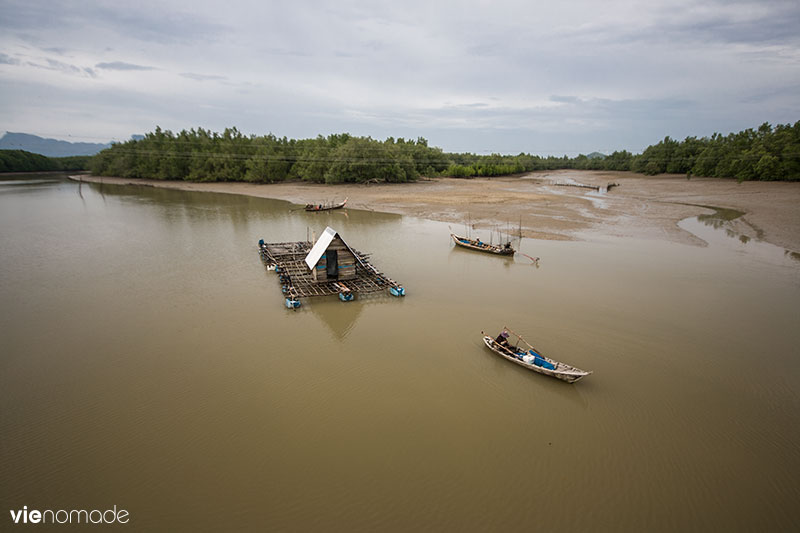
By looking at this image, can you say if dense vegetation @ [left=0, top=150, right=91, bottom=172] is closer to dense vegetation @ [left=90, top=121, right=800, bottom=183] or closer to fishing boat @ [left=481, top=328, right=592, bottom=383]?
dense vegetation @ [left=90, top=121, right=800, bottom=183]

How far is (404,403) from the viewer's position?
10.4m

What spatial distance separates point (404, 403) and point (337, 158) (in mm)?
55569

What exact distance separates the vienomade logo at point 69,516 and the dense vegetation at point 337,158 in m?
56.9

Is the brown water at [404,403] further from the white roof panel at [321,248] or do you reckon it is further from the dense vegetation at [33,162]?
the dense vegetation at [33,162]

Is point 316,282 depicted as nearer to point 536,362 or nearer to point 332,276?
point 332,276

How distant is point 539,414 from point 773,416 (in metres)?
6.63

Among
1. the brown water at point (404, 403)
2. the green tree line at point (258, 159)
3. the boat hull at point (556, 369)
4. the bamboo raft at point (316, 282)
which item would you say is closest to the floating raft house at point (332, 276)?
the bamboo raft at point (316, 282)

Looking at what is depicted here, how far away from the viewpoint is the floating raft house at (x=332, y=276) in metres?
17.4

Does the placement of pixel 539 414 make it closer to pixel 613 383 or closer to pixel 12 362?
pixel 613 383

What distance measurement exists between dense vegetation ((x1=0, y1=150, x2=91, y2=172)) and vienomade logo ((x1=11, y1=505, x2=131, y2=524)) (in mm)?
109092

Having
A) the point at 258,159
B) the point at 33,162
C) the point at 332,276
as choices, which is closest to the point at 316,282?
the point at 332,276

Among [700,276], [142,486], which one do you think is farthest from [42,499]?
[700,276]

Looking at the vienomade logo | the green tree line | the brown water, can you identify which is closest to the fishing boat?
the brown water

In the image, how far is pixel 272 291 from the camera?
18094 millimetres
